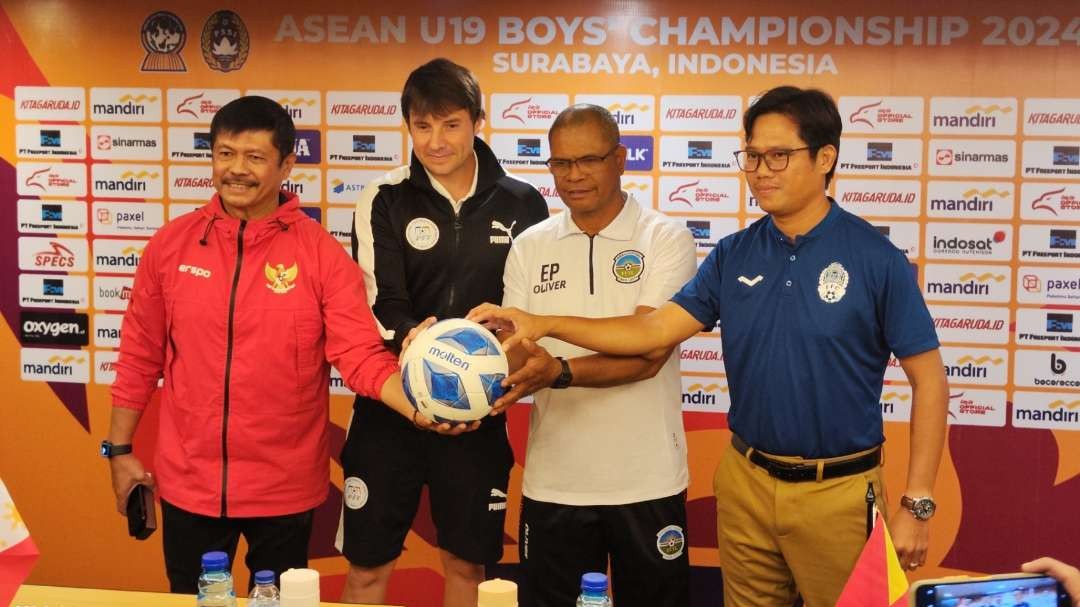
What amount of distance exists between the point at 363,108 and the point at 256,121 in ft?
4.23

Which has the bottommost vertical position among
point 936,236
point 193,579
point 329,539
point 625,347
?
point 329,539

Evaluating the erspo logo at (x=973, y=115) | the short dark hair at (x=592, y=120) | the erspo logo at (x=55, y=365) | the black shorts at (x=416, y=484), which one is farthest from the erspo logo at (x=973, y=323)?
the erspo logo at (x=55, y=365)

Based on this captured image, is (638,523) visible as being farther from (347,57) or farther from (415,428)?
(347,57)

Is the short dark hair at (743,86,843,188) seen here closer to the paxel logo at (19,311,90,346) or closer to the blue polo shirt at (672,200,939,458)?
the blue polo shirt at (672,200,939,458)

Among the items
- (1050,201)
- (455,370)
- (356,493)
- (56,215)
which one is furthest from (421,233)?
(1050,201)

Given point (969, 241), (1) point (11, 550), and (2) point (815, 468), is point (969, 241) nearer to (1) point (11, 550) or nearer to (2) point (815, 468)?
(2) point (815, 468)

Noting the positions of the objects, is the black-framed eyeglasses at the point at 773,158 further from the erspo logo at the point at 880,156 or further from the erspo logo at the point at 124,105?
the erspo logo at the point at 124,105

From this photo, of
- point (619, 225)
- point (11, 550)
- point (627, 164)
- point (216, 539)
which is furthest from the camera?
point (627, 164)

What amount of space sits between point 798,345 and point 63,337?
301 cm

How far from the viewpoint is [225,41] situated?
3.99 metres

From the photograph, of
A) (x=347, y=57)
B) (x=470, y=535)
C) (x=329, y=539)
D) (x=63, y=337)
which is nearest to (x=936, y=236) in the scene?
(x=470, y=535)

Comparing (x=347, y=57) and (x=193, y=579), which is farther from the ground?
(x=347, y=57)

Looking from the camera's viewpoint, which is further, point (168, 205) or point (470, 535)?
point (168, 205)

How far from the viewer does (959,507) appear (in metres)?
3.84
